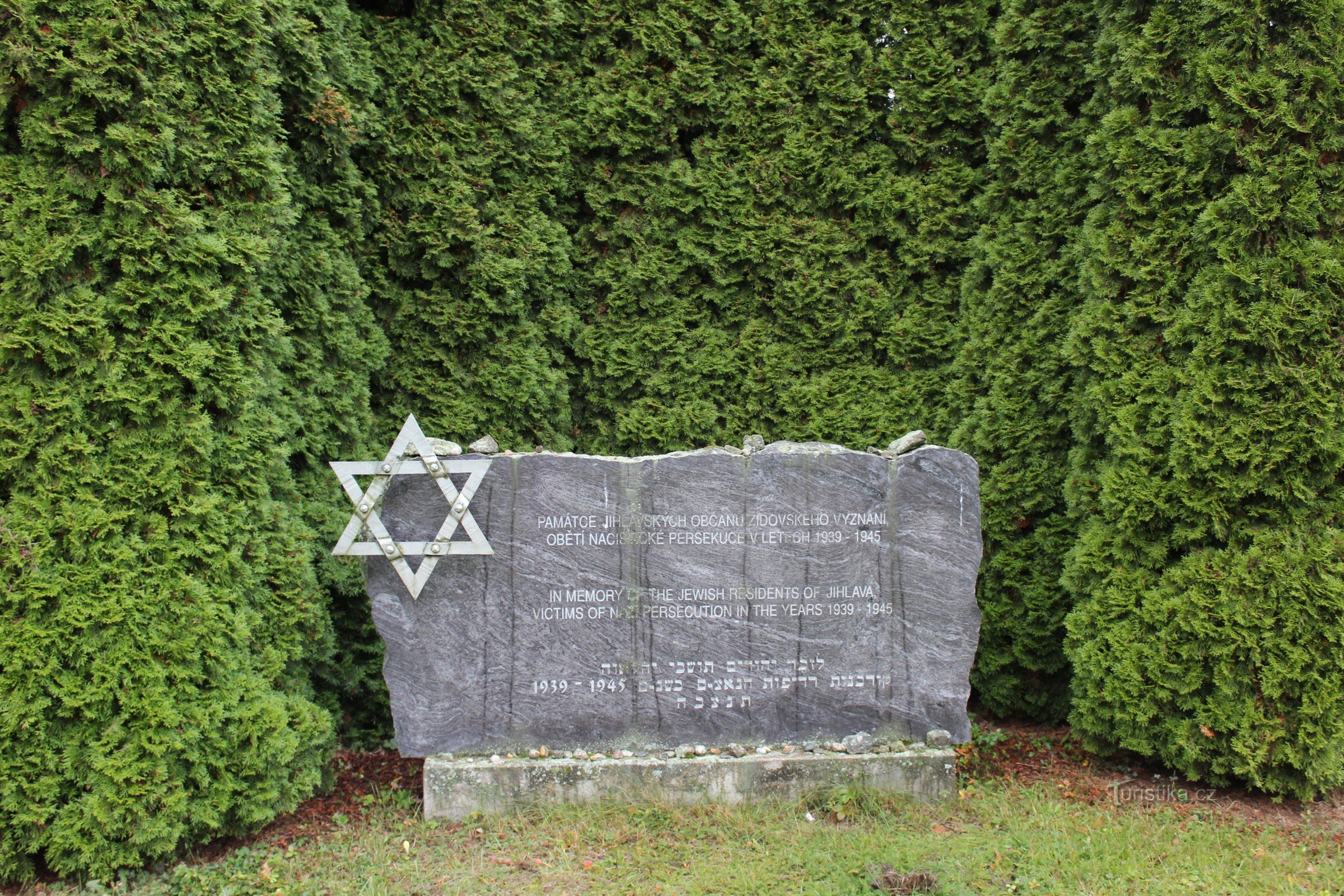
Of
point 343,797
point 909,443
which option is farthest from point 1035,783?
point 343,797

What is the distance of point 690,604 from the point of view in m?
4.25

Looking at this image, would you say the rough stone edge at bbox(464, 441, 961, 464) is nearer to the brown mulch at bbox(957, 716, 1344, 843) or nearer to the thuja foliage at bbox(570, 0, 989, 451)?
the thuja foliage at bbox(570, 0, 989, 451)

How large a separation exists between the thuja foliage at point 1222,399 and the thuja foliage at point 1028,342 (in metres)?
0.41

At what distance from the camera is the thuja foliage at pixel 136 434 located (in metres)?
3.38

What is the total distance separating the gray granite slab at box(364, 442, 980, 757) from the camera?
4168 millimetres

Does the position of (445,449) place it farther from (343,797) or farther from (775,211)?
(775,211)

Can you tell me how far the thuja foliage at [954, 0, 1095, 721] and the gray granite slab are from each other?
77 centimetres

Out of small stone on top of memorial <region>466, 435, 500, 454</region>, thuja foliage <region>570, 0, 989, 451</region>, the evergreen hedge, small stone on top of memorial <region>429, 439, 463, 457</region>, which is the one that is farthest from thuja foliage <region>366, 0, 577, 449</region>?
small stone on top of memorial <region>429, 439, 463, 457</region>

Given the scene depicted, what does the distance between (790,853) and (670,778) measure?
2.20 feet

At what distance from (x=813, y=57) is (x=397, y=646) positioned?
414 centimetres

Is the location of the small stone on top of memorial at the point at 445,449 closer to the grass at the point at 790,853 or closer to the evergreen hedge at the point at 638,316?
the evergreen hedge at the point at 638,316

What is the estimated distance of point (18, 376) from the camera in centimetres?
345

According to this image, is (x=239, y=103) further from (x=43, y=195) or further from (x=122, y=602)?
(x=122, y=602)

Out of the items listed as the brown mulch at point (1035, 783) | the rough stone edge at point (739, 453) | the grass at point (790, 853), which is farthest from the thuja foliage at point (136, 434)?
the rough stone edge at point (739, 453)
